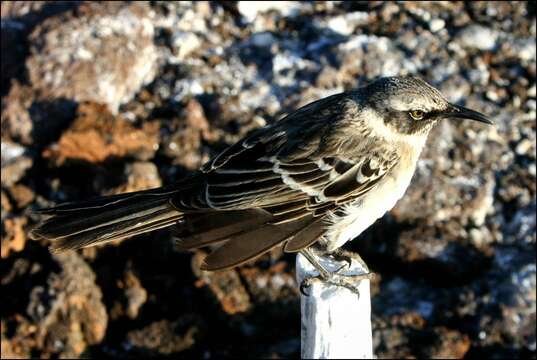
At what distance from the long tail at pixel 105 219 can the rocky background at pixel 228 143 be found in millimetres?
1601

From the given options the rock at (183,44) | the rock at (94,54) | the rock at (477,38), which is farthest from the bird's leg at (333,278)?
the rock at (477,38)

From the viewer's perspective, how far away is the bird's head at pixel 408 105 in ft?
18.4

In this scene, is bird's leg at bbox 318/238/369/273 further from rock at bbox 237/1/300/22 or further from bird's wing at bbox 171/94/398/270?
rock at bbox 237/1/300/22

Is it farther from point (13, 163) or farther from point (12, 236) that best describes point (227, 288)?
point (13, 163)

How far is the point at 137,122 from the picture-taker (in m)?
7.92

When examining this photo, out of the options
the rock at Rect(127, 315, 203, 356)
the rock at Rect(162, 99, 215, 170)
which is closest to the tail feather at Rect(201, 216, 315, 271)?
the rock at Rect(127, 315, 203, 356)

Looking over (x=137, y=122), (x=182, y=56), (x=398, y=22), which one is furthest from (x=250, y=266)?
(x=398, y=22)

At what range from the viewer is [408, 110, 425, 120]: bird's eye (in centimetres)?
566

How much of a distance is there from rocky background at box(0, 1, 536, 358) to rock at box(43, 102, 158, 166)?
1cm

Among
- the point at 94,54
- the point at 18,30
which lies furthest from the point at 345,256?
the point at 18,30

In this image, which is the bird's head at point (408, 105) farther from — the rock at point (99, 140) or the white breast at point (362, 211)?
the rock at point (99, 140)

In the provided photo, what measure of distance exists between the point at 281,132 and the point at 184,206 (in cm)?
78

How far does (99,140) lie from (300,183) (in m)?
2.65

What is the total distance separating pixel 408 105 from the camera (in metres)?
5.62
